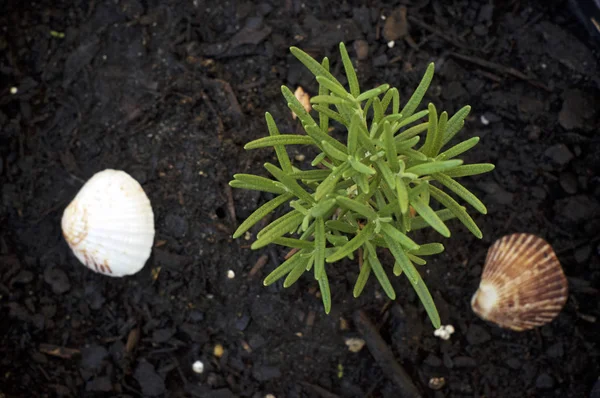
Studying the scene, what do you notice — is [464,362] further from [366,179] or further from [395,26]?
[395,26]

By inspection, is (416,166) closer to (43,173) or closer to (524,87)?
(524,87)

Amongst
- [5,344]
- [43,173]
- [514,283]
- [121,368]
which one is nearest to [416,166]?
[514,283]

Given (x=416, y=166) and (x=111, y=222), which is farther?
(x=111, y=222)

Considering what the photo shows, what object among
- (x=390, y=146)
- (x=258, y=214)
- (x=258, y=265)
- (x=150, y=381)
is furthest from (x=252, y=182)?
(x=150, y=381)

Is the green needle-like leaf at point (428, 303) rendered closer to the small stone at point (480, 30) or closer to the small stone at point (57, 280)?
the small stone at point (480, 30)

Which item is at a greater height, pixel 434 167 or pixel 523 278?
pixel 434 167

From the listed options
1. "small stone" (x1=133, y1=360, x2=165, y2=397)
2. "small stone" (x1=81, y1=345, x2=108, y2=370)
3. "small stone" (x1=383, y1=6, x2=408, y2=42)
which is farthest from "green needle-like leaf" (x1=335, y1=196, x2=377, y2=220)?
"small stone" (x1=81, y1=345, x2=108, y2=370)

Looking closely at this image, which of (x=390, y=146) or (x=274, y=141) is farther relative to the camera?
(x=274, y=141)
